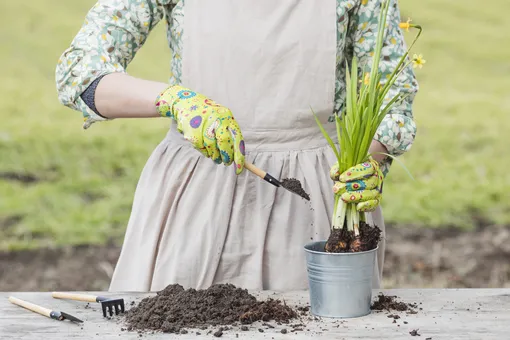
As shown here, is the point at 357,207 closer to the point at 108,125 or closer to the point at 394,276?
the point at 394,276

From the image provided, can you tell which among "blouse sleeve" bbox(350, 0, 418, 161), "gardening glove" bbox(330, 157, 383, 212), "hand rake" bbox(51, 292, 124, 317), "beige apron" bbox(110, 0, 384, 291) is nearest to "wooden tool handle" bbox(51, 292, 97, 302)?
"hand rake" bbox(51, 292, 124, 317)

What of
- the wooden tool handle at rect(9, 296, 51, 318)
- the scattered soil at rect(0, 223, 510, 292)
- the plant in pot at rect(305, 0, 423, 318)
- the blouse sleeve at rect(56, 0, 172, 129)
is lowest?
the scattered soil at rect(0, 223, 510, 292)

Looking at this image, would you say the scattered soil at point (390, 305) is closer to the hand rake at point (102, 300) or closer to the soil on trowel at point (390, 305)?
the soil on trowel at point (390, 305)

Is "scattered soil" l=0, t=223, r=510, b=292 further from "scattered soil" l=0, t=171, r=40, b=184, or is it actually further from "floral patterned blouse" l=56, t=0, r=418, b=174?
"floral patterned blouse" l=56, t=0, r=418, b=174

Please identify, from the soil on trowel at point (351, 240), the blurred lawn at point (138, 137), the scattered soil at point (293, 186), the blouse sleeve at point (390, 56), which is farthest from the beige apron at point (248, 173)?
the blurred lawn at point (138, 137)

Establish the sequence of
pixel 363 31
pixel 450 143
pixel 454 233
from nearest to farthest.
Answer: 1. pixel 363 31
2. pixel 454 233
3. pixel 450 143

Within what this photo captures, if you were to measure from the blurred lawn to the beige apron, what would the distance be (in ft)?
10.7

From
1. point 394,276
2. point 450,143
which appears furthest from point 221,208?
point 450,143

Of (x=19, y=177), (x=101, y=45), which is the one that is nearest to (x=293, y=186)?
(x=101, y=45)

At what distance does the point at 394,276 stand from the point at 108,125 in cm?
269

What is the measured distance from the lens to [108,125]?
6.42m

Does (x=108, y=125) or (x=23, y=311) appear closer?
(x=23, y=311)

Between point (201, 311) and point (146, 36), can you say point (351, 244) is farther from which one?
point (146, 36)

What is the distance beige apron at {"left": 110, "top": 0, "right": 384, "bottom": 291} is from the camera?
207 cm
